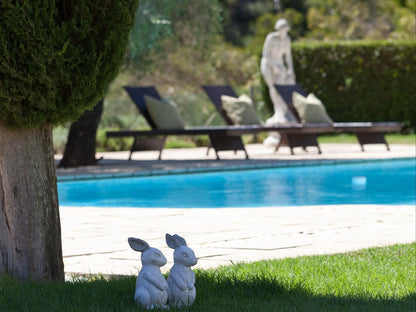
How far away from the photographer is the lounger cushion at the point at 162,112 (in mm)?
13109

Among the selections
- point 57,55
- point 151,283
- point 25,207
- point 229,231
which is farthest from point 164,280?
point 229,231

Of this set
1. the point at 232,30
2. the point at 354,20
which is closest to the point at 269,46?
the point at 354,20

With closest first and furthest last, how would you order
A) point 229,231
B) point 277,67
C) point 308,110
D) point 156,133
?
point 229,231 < point 156,133 < point 308,110 < point 277,67

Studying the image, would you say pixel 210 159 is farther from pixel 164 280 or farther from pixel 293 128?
pixel 164 280

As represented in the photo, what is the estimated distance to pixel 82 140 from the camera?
499 inches

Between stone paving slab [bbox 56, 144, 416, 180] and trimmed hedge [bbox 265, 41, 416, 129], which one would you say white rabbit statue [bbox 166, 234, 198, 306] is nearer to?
stone paving slab [bbox 56, 144, 416, 180]

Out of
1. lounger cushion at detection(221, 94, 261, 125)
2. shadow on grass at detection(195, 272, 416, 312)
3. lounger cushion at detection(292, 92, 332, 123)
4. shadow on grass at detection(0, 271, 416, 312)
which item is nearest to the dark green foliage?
shadow on grass at detection(0, 271, 416, 312)

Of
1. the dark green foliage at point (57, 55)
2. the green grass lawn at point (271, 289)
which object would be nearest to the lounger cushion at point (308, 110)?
the green grass lawn at point (271, 289)

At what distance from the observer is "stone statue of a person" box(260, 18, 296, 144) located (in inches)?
675

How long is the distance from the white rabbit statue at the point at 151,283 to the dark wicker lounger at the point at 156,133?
916cm

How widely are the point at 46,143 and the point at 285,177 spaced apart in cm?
785

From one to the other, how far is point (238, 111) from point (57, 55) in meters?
10.6

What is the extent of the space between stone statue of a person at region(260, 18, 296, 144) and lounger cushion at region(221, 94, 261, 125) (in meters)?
2.57

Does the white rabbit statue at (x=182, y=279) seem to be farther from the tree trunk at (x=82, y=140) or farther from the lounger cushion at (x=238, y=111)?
the lounger cushion at (x=238, y=111)
